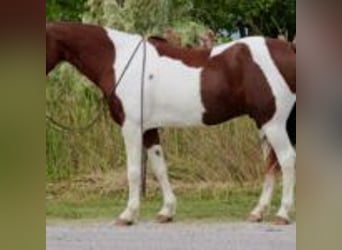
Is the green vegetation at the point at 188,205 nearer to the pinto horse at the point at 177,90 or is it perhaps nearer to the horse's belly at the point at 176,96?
the pinto horse at the point at 177,90

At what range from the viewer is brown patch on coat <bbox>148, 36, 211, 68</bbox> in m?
2.27

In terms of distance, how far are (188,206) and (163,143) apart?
0.64 feet

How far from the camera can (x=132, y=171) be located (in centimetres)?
227

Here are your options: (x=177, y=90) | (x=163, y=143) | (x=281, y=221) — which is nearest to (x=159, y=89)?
(x=177, y=90)

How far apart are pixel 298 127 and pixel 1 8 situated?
34.3 inches

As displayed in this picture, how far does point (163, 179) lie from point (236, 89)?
0.33m

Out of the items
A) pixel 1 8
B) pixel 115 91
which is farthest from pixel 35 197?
pixel 1 8

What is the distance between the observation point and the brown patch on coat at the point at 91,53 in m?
2.26

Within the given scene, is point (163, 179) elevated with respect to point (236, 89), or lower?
lower

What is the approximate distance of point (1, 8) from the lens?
2.09 metres

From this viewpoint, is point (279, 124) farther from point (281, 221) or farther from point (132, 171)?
point (132, 171)

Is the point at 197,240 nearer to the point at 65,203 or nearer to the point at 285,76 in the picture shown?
the point at 65,203

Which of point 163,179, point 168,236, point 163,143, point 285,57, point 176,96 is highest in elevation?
point 285,57

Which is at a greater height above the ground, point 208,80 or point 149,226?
point 208,80
